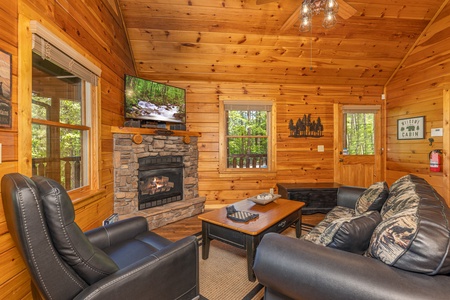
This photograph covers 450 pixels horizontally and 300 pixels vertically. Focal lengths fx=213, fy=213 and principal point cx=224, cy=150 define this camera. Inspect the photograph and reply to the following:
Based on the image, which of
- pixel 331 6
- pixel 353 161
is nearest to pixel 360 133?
pixel 353 161

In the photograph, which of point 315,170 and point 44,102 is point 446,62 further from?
point 44,102

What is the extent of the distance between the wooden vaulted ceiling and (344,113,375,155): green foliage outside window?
716 millimetres

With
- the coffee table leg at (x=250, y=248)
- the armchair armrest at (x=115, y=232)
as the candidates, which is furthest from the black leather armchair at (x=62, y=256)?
the coffee table leg at (x=250, y=248)

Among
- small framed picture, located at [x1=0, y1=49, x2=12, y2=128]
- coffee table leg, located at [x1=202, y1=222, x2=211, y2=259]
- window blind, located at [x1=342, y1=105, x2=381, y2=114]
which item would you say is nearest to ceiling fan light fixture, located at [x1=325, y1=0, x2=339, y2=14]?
coffee table leg, located at [x1=202, y1=222, x2=211, y2=259]

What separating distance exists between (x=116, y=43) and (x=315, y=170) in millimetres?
4177

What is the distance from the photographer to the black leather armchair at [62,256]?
2.88 ft

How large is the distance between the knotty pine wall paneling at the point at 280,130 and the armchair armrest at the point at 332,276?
10.0ft

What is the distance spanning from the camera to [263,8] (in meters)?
3.07

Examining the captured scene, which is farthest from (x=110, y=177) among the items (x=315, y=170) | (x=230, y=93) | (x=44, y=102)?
(x=315, y=170)

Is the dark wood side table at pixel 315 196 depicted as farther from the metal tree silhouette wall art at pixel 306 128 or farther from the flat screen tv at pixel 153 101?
the flat screen tv at pixel 153 101

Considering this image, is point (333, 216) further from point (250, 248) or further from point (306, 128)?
point (306, 128)

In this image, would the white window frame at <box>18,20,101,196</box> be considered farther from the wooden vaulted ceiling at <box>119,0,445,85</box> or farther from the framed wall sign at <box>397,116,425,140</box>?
the framed wall sign at <box>397,116,425,140</box>

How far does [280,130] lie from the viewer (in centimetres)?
436

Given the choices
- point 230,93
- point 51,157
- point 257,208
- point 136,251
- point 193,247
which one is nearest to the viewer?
point 193,247
